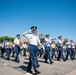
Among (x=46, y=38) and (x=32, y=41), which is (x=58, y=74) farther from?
(x=46, y=38)

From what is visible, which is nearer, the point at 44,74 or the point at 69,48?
the point at 44,74

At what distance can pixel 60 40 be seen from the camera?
12.7 meters

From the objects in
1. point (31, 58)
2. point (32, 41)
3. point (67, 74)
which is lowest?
point (67, 74)

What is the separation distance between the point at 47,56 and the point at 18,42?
2126 millimetres

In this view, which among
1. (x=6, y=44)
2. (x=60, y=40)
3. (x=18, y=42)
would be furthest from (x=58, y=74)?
(x=6, y=44)

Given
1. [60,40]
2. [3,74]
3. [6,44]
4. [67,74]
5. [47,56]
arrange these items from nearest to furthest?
[3,74] < [67,74] < [47,56] < [60,40] < [6,44]

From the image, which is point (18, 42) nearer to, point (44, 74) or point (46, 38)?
point (46, 38)

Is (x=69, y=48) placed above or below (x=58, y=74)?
above

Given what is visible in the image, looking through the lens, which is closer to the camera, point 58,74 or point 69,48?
point 58,74

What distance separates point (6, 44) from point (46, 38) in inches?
172

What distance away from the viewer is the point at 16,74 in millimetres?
6566

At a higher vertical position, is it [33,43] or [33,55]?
[33,43]

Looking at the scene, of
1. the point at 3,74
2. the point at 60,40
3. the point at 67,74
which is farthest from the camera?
the point at 60,40

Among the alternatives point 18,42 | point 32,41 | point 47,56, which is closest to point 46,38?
point 47,56
